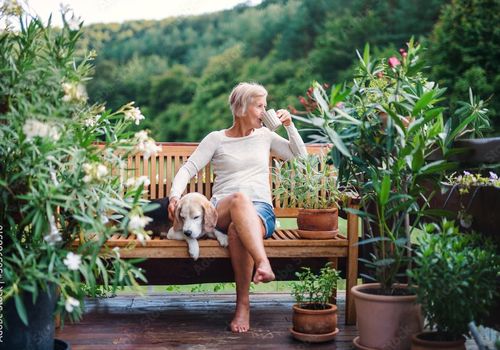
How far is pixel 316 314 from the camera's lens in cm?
325

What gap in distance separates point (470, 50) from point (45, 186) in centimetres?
529

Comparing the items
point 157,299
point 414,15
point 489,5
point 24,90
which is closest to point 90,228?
point 24,90

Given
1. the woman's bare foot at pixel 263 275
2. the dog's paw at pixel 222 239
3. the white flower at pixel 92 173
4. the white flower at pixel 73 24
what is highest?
the white flower at pixel 73 24

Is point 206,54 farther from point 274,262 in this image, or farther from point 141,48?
point 274,262

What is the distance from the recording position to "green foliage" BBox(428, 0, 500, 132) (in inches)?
262

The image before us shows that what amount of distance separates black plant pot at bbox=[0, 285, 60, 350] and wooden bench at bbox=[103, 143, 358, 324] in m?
0.69

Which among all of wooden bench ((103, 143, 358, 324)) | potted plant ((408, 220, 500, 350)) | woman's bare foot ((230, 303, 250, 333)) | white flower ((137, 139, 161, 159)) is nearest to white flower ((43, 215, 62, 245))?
white flower ((137, 139, 161, 159))

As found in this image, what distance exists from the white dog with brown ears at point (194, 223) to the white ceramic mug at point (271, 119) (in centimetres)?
57

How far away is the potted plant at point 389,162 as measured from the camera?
Answer: 2.88 meters

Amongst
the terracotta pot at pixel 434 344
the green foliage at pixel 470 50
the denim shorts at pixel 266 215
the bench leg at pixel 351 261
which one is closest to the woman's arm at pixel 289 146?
the denim shorts at pixel 266 215

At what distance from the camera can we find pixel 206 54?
423 inches

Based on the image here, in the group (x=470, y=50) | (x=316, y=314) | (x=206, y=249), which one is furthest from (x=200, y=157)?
(x=470, y=50)

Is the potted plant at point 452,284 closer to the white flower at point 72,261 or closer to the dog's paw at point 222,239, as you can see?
the dog's paw at point 222,239

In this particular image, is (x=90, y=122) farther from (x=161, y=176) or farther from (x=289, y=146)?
(x=289, y=146)
